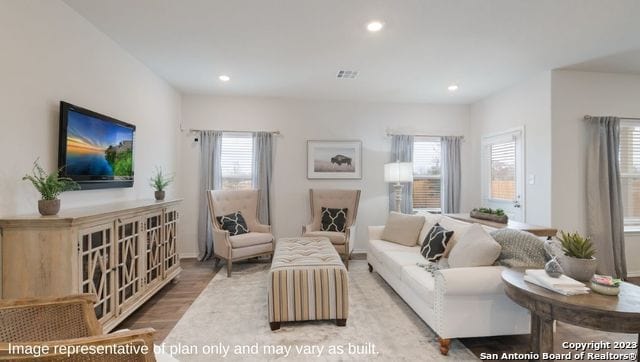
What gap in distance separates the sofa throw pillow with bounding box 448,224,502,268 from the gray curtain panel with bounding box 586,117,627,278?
2393 mm

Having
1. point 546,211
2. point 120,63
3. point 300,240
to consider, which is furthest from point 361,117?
point 120,63

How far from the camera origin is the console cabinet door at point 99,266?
80.0 inches

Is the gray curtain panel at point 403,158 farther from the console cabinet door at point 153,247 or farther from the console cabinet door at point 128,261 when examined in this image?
the console cabinet door at point 128,261

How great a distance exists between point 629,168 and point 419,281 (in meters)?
3.76

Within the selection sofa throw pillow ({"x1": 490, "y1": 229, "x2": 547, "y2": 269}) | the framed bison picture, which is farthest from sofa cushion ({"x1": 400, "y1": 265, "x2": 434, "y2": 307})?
the framed bison picture

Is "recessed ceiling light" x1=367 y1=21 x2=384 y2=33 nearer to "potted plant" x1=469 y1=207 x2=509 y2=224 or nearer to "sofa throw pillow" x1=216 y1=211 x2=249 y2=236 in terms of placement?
"potted plant" x1=469 y1=207 x2=509 y2=224

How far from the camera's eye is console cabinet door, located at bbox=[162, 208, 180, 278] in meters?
3.39

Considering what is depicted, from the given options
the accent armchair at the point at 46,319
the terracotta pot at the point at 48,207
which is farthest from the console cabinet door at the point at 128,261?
the accent armchair at the point at 46,319

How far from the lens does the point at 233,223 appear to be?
4.32m

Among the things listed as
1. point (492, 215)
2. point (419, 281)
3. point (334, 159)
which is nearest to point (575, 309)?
point (419, 281)

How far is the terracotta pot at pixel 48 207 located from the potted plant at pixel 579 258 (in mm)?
3302

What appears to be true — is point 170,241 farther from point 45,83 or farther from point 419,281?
point 419,281

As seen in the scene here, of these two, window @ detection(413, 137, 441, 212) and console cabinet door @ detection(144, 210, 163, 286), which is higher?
window @ detection(413, 137, 441, 212)

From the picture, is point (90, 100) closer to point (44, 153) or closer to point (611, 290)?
point (44, 153)
